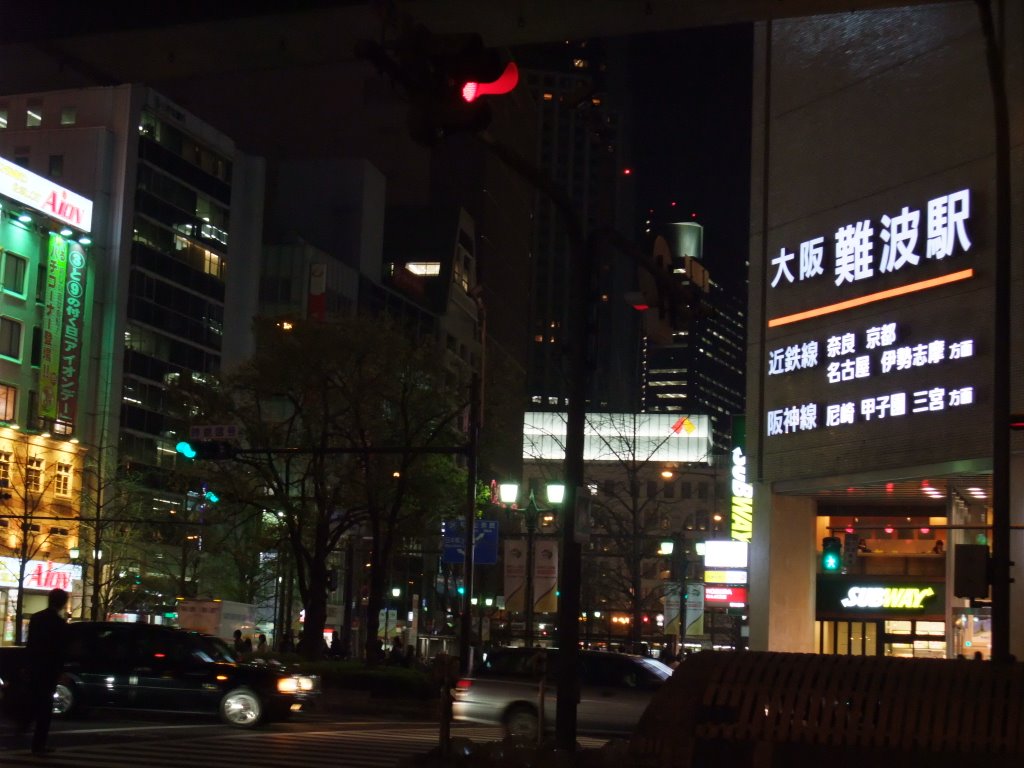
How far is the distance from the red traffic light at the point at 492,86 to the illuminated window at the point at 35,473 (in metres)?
62.4

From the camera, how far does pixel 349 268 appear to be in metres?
105

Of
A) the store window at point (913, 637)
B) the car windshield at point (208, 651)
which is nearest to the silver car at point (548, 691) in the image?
the car windshield at point (208, 651)

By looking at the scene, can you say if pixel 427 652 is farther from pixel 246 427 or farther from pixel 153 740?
pixel 153 740

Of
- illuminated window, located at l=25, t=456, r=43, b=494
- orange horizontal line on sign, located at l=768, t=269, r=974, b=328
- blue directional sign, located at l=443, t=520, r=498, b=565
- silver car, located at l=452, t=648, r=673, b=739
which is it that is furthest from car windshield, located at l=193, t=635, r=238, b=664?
illuminated window, located at l=25, t=456, r=43, b=494

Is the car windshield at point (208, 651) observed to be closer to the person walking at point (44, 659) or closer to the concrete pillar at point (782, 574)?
the person walking at point (44, 659)

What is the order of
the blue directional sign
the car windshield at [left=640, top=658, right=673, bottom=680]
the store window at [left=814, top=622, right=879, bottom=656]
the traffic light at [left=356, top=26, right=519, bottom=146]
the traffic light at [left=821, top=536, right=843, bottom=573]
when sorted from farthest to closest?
1. the blue directional sign
2. the store window at [left=814, top=622, right=879, bottom=656]
3. the traffic light at [left=821, top=536, right=843, bottom=573]
4. the car windshield at [left=640, top=658, right=673, bottom=680]
5. the traffic light at [left=356, top=26, right=519, bottom=146]

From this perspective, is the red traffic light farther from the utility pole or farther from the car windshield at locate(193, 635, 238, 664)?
the utility pole

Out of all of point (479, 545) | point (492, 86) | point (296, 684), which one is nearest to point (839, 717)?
point (492, 86)

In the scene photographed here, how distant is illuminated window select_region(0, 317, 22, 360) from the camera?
226 ft

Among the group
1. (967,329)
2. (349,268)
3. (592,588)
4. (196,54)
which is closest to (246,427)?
(967,329)

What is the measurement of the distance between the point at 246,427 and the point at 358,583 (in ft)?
165

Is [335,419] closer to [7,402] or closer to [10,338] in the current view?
[7,402]

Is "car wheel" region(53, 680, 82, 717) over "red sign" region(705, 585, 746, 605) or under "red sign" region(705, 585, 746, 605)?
under

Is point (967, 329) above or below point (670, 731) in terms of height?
above
